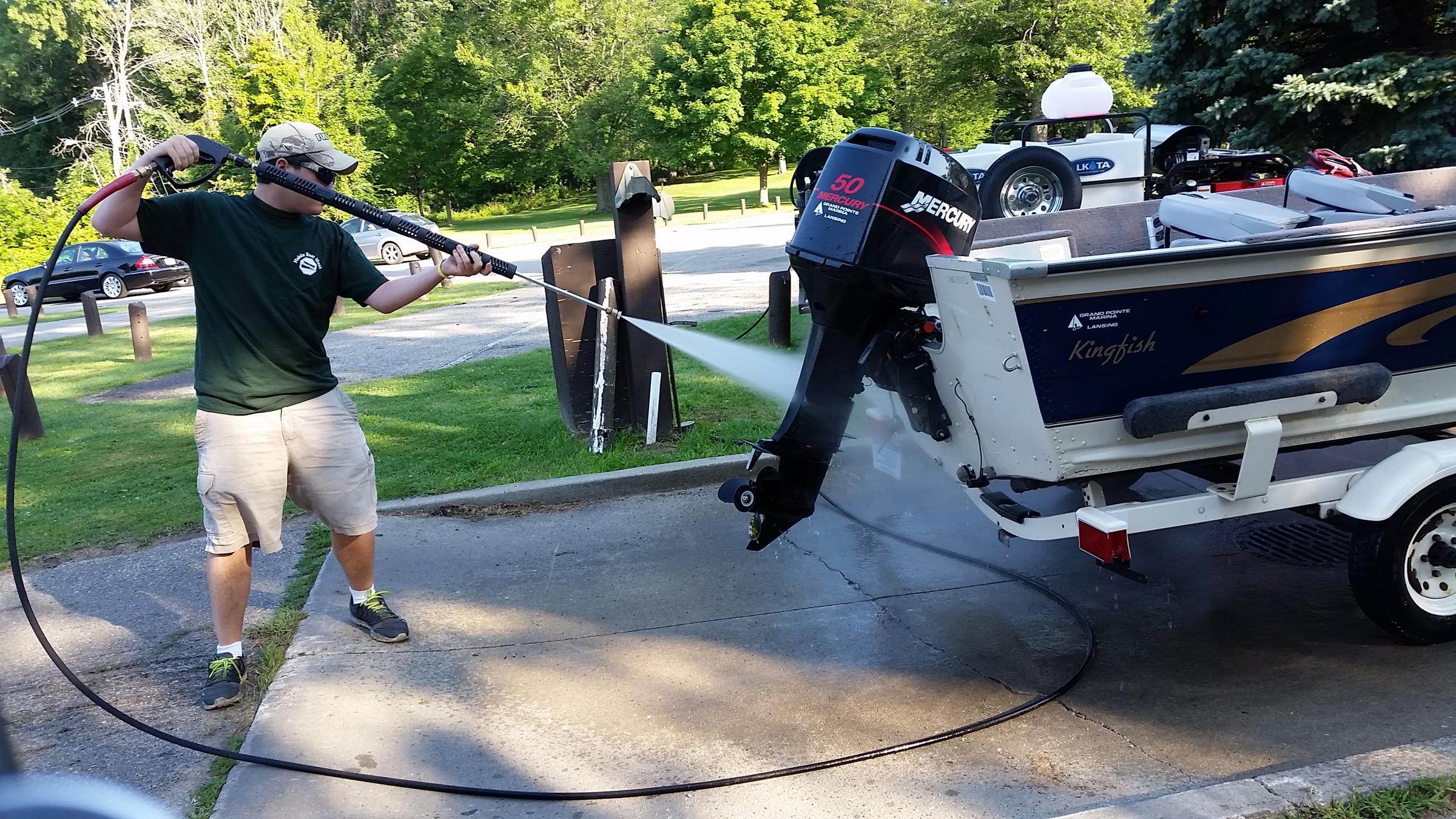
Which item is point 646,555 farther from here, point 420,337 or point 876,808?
point 420,337

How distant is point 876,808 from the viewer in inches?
129

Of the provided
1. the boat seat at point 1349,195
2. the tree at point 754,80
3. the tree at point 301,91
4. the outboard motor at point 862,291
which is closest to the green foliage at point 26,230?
the tree at point 301,91

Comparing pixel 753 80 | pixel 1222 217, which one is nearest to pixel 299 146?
pixel 1222 217

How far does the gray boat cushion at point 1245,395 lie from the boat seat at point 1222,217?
671mm

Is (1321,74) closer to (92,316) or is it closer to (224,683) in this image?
(224,683)

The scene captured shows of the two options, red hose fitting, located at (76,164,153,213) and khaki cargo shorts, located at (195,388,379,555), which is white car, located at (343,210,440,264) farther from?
red hose fitting, located at (76,164,153,213)

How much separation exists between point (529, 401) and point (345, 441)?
4.37m

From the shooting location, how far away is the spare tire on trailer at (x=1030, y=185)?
23.4 feet

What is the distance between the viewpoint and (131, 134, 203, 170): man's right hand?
372 cm

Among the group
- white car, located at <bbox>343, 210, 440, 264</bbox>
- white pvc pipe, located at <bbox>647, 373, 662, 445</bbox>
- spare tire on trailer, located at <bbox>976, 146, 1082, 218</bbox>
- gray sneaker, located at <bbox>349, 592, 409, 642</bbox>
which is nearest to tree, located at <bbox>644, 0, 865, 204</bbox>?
white car, located at <bbox>343, 210, 440, 264</bbox>

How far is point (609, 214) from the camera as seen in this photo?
4644 centimetres

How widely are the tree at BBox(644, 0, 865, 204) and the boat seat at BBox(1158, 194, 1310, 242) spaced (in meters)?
35.1

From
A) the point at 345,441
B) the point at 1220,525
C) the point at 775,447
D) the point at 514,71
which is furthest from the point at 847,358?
the point at 514,71

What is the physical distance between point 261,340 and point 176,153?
2.36 feet
